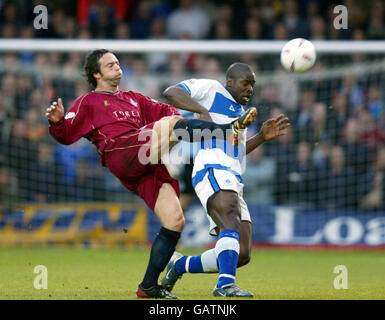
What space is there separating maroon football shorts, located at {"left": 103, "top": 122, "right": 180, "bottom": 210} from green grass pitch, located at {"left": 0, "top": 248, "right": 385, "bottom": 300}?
897 mm

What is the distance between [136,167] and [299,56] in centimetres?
214

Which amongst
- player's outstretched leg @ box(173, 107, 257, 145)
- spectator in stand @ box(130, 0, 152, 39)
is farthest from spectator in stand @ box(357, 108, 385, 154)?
player's outstretched leg @ box(173, 107, 257, 145)

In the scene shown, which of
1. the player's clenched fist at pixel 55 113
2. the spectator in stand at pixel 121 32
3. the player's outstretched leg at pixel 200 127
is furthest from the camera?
the spectator in stand at pixel 121 32

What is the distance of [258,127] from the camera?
43.0 ft

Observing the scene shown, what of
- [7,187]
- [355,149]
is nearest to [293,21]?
[355,149]

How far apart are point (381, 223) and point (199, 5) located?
5.61 meters

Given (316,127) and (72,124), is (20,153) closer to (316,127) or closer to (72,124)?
(316,127)

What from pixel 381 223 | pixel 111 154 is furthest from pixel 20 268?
pixel 381 223

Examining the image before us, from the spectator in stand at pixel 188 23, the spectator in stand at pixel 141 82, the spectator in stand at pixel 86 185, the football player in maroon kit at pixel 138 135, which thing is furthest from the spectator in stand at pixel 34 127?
the football player in maroon kit at pixel 138 135

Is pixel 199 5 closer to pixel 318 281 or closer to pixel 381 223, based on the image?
pixel 381 223

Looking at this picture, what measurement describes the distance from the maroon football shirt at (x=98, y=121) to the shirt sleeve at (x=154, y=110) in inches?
7.3

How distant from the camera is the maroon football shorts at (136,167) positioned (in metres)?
6.41

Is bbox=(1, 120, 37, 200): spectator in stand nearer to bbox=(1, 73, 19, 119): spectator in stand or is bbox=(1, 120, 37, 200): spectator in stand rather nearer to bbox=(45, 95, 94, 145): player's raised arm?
bbox=(1, 73, 19, 119): spectator in stand

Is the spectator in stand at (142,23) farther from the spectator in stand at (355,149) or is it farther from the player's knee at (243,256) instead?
the player's knee at (243,256)
